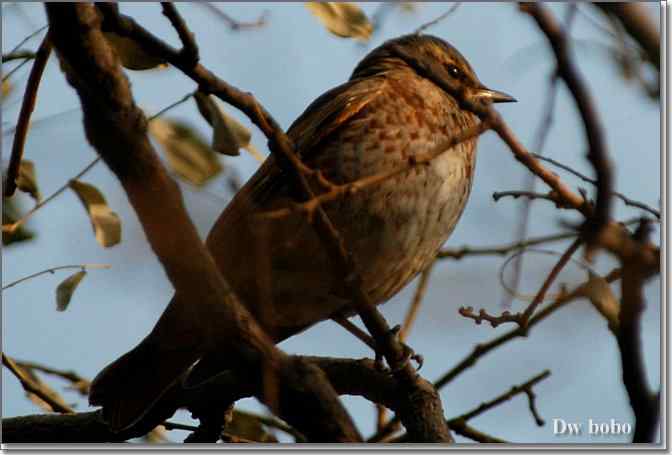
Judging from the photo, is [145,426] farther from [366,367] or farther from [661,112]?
[661,112]

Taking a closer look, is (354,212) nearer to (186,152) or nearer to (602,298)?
(186,152)

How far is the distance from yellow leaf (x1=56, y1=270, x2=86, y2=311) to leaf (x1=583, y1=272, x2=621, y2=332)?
2.02 m

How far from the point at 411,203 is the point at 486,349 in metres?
0.70

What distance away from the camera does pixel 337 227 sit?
4559 mm

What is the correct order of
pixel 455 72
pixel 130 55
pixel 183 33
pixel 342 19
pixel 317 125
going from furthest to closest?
1. pixel 455 72
2. pixel 317 125
3. pixel 342 19
4. pixel 130 55
5. pixel 183 33

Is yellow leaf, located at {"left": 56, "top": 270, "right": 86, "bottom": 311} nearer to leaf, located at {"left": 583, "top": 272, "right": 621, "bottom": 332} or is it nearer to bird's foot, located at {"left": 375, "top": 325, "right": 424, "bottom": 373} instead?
bird's foot, located at {"left": 375, "top": 325, "right": 424, "bottom": 373}

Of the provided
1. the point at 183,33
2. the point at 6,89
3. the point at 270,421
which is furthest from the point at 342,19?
the point at 270,421

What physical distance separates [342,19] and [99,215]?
1252 mm

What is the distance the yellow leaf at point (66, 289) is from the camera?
426 cm

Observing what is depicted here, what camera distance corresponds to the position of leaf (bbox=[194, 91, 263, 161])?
3609mm

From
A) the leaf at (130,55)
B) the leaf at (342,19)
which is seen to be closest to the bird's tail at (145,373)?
the leaf at (130,55)

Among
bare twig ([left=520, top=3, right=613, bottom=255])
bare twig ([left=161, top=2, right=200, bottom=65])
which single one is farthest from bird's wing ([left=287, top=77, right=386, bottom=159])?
bare twig ([left=520, top=3, right=613, bottom=255])

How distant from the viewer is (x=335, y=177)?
455cm

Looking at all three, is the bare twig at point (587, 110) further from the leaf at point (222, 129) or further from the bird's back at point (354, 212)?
the bird's back at point (354, 212)
